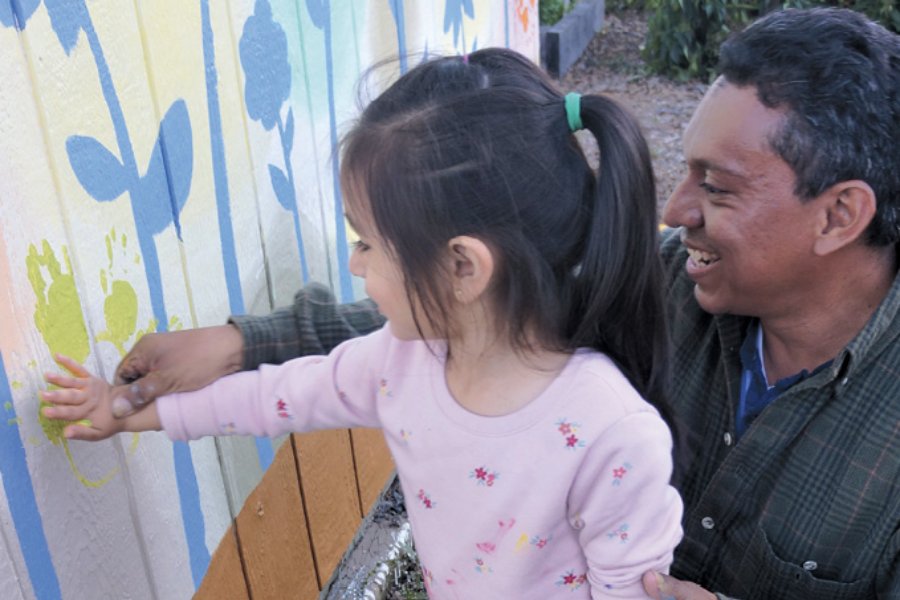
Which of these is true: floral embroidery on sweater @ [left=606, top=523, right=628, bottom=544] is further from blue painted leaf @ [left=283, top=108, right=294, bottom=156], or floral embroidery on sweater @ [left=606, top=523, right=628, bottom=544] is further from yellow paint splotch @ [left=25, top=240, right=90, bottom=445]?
blue painted leaf @ [left=283, top=108, right=294, bottom=156]

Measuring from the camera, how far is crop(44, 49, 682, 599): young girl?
3.68 ft

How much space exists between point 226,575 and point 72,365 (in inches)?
24.3

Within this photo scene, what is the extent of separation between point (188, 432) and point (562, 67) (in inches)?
238

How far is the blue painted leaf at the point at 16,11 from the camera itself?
1032 millimetres

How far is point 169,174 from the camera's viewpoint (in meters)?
1.37

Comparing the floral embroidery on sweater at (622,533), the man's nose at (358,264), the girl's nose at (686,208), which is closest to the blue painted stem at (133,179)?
the man's nose at (358,264)

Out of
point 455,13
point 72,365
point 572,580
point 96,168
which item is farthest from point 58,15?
point 455,13

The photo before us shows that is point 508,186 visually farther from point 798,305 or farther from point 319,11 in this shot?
point 319,11

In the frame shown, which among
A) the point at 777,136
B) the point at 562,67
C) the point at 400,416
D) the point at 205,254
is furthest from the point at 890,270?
the point at 562,67

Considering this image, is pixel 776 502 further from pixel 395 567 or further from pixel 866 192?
pixel 395 567

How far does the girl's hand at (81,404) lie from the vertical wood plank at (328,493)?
0.67 metres

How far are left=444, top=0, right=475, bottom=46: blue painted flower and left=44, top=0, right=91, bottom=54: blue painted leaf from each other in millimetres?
1441

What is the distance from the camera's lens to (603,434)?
120 cm

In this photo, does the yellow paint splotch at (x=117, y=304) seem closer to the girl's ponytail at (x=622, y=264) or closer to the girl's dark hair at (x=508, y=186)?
the girl's dark hair at (x=508, y=186)
